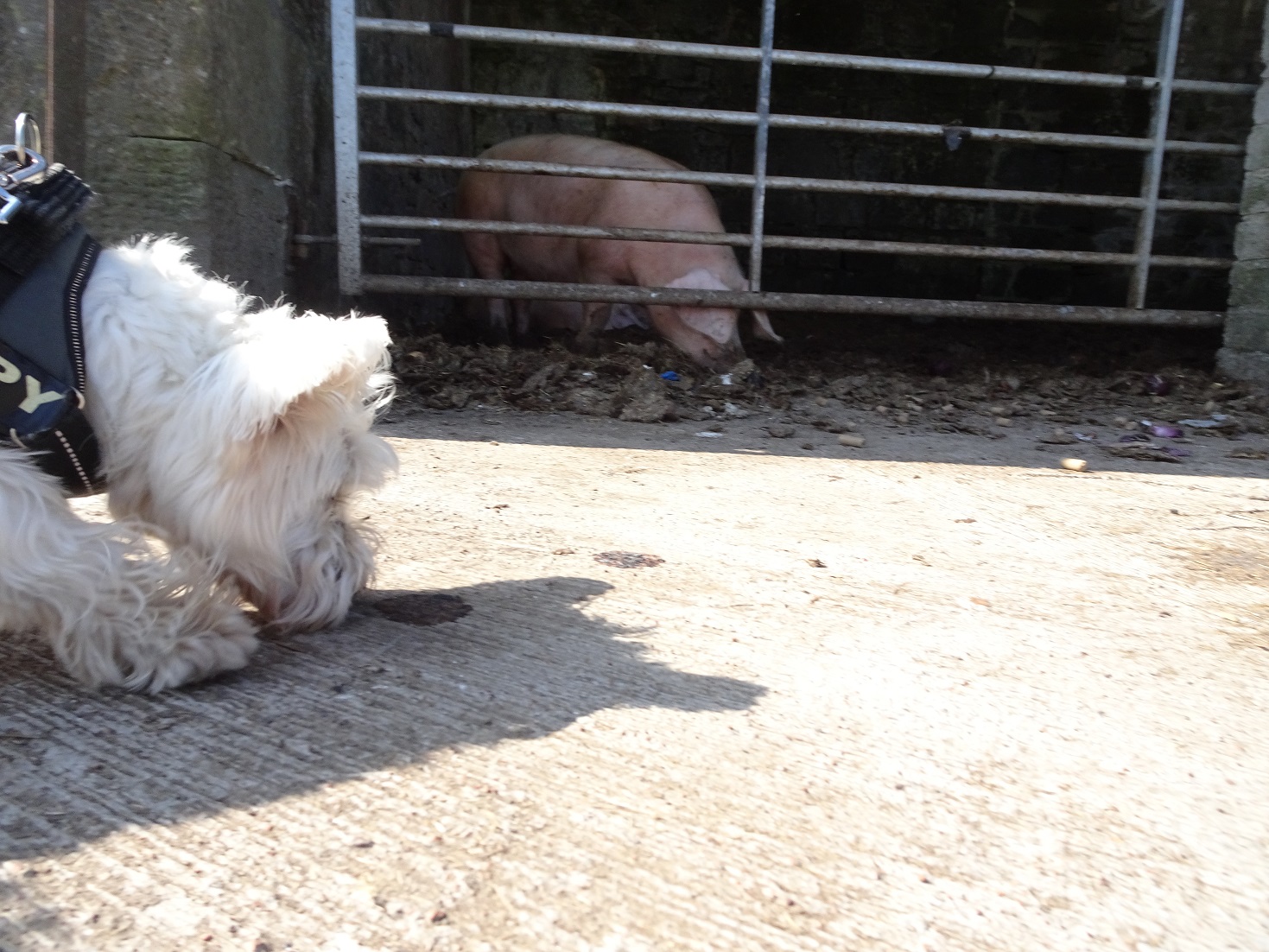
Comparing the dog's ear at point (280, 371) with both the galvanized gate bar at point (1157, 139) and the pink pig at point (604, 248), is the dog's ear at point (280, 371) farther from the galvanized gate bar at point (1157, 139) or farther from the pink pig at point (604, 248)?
the galvanized gate bar at point (1157, 139)

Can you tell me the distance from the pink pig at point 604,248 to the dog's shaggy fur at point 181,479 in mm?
3895

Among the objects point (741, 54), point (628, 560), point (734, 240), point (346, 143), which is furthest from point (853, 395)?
point (628, 560)

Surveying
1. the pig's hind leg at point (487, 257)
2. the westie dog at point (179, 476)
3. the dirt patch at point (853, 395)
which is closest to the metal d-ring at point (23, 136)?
the westie dog at point (179, 476)

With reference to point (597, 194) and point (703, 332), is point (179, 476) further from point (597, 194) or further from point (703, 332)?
point (597, 194)

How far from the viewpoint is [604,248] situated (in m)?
6.10

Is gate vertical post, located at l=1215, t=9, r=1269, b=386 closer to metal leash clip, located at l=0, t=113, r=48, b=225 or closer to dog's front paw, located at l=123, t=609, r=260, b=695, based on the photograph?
dog's front paw, located at l=123, t=609, r=260, b=695

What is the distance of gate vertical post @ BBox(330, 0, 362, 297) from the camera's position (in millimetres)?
4449

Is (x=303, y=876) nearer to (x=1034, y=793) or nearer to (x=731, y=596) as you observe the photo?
(x=1034, y=793)

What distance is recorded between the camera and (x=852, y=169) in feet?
27.5

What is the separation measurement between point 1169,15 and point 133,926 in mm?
5876

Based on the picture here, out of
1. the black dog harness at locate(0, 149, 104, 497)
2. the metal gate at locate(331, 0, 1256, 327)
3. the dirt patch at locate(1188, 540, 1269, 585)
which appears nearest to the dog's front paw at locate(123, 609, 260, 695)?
the black dog harness at locate(0, 149, 104, 497)

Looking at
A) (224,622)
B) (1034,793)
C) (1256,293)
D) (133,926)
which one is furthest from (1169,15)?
(133,926)

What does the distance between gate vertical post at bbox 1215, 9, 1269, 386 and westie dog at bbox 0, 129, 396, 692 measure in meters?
4.86

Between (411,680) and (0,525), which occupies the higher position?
(0,525)
